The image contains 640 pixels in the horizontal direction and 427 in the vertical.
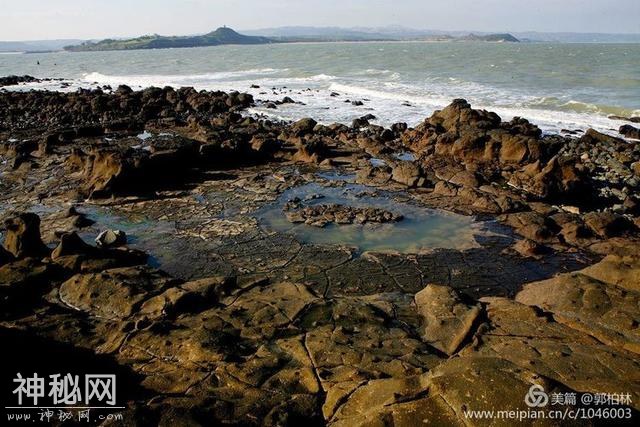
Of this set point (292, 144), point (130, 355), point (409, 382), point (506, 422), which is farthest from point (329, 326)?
point (292, 144)

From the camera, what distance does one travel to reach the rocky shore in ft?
17.7

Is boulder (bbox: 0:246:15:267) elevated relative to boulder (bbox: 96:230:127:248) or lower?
elevated

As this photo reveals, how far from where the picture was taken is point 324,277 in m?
10.1

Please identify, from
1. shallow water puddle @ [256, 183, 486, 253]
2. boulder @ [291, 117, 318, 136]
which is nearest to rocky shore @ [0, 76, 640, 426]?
shallow water puddle @ [256, 183, 486, 253]

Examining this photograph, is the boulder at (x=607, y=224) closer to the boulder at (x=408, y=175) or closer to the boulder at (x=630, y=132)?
the boulder at (x=408, y=175)

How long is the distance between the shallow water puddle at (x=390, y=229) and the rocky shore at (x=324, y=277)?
1.06ft

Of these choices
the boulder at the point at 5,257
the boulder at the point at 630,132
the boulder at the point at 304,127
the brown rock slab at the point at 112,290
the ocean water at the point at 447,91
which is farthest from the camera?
the ocean water at the point at 447,91

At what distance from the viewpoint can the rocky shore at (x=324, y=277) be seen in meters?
5.39

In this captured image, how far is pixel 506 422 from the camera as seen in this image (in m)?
4.11

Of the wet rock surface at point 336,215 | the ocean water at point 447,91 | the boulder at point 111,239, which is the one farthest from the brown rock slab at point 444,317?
the ocean water at point 447,91

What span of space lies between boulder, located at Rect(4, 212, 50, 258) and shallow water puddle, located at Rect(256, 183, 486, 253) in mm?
5628

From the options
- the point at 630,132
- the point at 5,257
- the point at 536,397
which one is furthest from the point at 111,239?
the point at 630,132

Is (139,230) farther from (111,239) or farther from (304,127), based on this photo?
(304,127)

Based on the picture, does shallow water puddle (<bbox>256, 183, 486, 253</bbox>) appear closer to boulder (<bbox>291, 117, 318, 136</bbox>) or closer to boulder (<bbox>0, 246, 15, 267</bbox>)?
boulder (<bbox>0, 246, 15, 267</bbox>)
